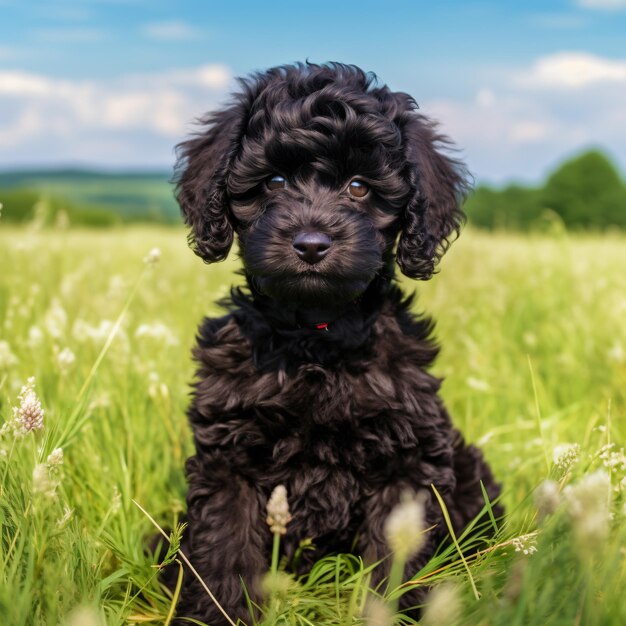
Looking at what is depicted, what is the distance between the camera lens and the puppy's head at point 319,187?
313 cm

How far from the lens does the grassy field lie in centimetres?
204

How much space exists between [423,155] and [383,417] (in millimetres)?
1256

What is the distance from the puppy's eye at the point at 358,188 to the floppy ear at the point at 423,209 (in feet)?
0.70

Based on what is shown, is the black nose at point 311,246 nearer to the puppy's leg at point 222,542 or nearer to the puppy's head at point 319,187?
the puppy's head at point 319,187

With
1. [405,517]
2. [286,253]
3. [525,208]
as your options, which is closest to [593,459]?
[286,253]

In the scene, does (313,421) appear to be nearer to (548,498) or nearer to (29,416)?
(29,416)

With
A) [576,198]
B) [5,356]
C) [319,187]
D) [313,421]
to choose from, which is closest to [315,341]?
[313,421]

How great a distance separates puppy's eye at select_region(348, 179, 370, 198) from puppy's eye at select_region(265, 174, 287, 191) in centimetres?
30

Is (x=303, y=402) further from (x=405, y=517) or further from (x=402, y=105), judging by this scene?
(x=405, y=517)

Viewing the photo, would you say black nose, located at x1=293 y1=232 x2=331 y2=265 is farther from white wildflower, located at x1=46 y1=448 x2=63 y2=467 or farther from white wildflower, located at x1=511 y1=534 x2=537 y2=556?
white wildflower, located at x1=511 y1=534 x2=537 y2=556

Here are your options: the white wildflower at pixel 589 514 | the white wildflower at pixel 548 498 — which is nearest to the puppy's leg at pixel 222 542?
the white wildflower at pixel 548 498

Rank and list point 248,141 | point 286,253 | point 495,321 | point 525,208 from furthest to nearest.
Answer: point 525,208 < point 495,321 < point 248,141 < point 286,253

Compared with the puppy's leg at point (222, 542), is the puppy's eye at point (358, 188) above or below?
above

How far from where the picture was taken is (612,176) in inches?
2071
